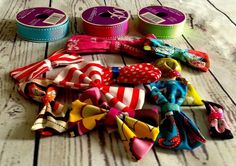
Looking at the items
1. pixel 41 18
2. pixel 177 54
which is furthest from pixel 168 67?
pixel 41 18

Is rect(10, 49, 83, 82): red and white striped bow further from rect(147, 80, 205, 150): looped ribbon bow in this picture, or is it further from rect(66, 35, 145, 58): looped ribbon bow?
rect(147, 80, 205, 150): looped ribbon bow

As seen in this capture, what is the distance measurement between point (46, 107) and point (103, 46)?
242mm

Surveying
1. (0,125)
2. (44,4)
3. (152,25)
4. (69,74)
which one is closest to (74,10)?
(44,4)

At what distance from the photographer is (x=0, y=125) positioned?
544 millimetres

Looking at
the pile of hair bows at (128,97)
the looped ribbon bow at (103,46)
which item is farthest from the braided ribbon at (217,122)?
the looped ribbon bow at (103,46)

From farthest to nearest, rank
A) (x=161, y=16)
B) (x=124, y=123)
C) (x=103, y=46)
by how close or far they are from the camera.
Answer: (x=161, y=16) < (x=103, y=46) < (x=124, y=123)

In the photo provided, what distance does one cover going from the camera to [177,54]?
2.41 ft

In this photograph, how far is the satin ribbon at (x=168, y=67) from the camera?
67 cm

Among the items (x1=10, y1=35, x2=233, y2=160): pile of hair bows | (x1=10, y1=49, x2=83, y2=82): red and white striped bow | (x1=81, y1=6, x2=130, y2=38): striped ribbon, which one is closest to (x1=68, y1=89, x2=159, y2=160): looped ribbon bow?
(x1=10, y1=35, x2=233, y2=160): pile of hair bows

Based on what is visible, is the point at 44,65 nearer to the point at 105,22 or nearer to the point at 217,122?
the point at 105,22

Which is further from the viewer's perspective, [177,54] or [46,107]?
[177,54]

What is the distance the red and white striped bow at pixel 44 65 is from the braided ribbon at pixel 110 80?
0.10ft

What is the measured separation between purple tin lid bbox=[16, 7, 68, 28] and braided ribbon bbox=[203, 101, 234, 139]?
390 mm

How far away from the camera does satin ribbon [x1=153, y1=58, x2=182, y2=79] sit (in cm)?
67
